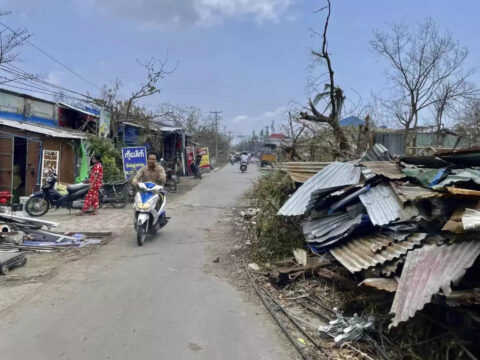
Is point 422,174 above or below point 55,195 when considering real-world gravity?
above

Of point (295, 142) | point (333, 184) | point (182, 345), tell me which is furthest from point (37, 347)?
point (295, 142)

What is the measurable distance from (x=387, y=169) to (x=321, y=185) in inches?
47.8

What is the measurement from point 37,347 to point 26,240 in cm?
507

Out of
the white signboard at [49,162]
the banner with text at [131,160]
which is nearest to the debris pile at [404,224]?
the banner with text at [131,160]

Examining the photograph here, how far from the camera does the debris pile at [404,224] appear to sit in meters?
3.60

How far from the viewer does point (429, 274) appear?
370cm

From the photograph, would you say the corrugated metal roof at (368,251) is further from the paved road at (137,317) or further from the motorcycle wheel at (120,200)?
the motorcycle wheel at (120,200)

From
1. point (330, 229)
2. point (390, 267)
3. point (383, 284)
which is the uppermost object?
point (330, 229)

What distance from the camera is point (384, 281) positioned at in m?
4.36

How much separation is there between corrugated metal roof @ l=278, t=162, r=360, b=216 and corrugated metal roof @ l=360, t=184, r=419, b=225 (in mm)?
661

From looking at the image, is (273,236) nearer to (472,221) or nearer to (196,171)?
(472,221)

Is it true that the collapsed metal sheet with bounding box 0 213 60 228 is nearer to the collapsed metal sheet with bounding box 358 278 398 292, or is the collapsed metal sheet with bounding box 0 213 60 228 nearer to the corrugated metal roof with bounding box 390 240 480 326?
the collapsed metal sheet with bounding box 358 278 398 292

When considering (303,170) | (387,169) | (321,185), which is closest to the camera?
(387,169)

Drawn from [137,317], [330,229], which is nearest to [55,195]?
[137,317]
